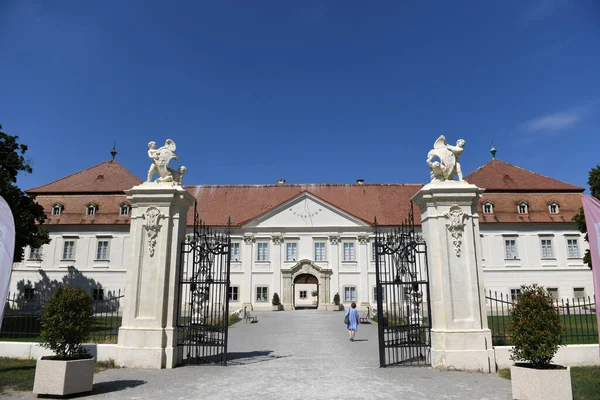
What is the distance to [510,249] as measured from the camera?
33.2m

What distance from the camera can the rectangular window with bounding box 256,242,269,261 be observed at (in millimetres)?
34969

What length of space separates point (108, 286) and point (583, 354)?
32.3 meters

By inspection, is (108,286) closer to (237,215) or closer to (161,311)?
(237,215)

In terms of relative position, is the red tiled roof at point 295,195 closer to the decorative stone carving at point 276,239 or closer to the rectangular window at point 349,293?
the decorative stone carving at point 276,239

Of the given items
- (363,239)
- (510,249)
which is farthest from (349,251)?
(510,249)

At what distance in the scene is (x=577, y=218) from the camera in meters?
24.2

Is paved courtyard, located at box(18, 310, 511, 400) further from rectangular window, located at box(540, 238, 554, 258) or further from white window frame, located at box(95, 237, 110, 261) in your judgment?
rectangular window, located at box(540, 238, 554, 258)

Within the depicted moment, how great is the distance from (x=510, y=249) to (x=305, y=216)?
1636cm

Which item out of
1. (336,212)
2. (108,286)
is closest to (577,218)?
(336,212)

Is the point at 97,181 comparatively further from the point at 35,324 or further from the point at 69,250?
the point at 35,324

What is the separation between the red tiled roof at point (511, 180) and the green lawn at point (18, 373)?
31.6 meters

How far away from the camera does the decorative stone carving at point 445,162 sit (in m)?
9.71

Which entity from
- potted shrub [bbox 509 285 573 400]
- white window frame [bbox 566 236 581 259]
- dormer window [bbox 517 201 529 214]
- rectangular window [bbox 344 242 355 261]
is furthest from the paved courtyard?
white window frame [bbox 566 236 581 259]

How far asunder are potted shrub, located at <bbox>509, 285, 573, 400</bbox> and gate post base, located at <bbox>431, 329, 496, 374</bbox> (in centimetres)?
161
